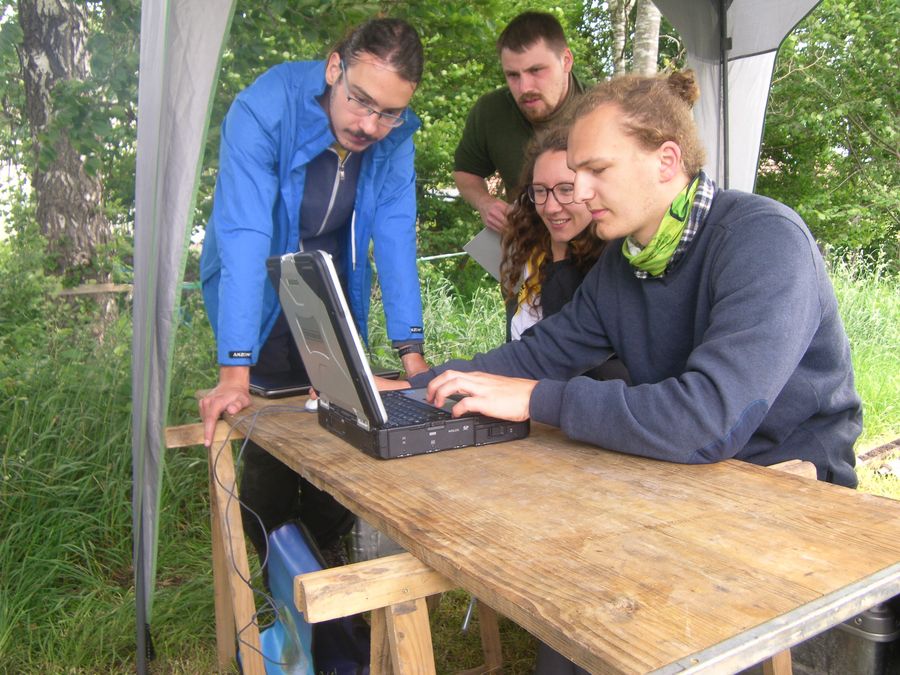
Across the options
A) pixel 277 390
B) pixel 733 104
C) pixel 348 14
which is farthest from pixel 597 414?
pixel 348 14

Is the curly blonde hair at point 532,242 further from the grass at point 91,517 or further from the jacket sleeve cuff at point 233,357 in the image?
the grass at point 91,517

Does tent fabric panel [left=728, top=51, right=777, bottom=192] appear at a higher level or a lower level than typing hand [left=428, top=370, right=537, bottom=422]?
higher

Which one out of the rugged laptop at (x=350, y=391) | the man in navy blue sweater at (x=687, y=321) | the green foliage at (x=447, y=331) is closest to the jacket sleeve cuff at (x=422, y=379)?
the rugged laptop at (x=350, y=391)

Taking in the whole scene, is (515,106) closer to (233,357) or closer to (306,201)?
(306,201)

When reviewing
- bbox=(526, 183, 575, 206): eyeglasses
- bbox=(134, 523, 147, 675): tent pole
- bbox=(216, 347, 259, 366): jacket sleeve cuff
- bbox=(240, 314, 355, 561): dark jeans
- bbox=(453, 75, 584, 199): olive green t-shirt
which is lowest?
bbox=(134, 523, 147, 675): tent pole

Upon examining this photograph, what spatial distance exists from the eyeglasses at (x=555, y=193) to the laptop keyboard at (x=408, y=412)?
0.82 m

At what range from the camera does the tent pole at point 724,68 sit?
12.3 ft

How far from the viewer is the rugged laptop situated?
1.31 meters

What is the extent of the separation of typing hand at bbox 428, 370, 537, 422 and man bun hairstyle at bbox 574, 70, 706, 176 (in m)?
0.51

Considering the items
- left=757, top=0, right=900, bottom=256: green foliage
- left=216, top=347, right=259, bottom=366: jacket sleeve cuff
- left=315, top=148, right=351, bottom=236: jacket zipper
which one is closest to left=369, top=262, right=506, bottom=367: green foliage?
left=315, top=148, right=351, bottom=236: jacket zipper

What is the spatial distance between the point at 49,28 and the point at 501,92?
2.15 meters

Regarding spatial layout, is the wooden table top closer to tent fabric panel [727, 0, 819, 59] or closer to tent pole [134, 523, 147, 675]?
tent pole [134, 523, 147, 675]

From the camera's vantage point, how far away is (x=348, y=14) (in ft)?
13.5

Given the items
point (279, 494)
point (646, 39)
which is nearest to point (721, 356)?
point (279, 494)
